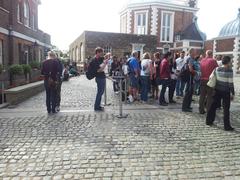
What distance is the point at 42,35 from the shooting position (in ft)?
98.2

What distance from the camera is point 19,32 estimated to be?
20531 mm

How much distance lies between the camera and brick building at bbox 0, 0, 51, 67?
17875 millimetres

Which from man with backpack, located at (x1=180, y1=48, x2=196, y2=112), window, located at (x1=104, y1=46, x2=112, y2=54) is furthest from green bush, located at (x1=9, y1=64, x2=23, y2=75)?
window, located at (x1=104, y1=46, x2=112, y2=54)

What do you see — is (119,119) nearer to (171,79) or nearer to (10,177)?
(171,79)

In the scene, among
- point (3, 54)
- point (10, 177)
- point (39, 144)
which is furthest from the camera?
point (3, 54)

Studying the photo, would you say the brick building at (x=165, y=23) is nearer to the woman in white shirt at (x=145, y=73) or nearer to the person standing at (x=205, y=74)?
the woman in white shirt at (x=145, y=73)

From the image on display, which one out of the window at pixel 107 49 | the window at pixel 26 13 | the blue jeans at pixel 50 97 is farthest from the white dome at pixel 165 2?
the blue jeans at pixel 50 97

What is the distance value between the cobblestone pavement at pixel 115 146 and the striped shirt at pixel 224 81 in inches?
36.7

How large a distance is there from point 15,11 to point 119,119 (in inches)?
597

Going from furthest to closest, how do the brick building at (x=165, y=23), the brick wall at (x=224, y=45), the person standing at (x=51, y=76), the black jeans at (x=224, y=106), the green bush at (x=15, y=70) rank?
the brick building at (x=165, y=23) → the brick wall at (x=224, y=45) → the green bush at (x=15, y=70) → the person standing at (x=51, y=76) → the black jeans at (x=224, y=106)

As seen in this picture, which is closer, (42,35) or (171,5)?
(42,35)

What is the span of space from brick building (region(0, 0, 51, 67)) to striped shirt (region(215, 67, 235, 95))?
13.5 m

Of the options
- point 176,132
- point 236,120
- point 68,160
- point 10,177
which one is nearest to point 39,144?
point 68,160

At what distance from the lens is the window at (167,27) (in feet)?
134
